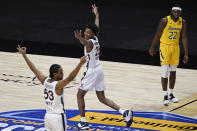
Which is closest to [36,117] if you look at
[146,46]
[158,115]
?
[158,115]

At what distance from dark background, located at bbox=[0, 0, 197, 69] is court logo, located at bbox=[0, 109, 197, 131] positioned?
18.0 ft

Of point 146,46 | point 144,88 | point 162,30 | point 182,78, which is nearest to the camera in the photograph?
point 162,30

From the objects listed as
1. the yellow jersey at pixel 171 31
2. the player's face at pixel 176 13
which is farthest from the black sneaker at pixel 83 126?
the player's face at pixel 176 13

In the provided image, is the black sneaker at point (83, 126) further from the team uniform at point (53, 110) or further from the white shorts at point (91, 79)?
the team uniform at point (53, 110)

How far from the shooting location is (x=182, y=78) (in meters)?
12.5

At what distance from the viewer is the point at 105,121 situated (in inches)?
343

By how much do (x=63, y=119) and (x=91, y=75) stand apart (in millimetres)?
1886

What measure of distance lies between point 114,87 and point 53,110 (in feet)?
16.8

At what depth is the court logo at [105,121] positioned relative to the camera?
835cm

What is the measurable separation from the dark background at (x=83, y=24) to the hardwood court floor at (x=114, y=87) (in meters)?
1.29

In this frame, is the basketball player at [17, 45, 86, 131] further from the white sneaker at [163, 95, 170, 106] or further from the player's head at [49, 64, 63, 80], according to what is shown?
the white sneaker at [163, 95, 170, 106]

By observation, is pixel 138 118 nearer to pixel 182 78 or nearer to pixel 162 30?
pixel 162 30

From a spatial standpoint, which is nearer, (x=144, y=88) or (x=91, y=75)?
(x=91, y=75)

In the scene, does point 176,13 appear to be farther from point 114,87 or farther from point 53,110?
point 53,110
